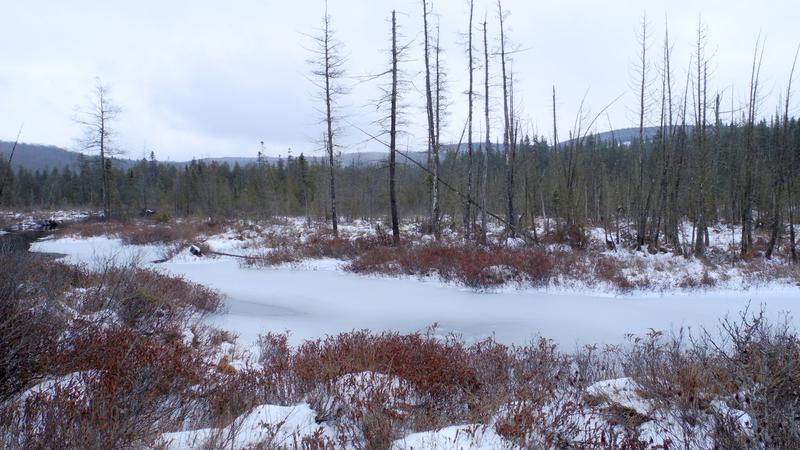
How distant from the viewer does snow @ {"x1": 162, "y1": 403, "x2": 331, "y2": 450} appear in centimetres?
331

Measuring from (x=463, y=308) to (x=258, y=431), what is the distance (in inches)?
276

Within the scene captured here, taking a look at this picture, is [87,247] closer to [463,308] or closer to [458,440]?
[463,308]

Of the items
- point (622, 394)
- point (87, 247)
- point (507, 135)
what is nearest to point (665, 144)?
point (507, 135)

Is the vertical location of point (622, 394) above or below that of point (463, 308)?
above

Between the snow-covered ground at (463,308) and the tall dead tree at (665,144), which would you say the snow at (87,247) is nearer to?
the snow-covered ground at (463,308)

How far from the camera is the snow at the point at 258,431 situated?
10.9ft

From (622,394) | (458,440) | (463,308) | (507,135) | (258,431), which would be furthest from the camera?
(507,135)

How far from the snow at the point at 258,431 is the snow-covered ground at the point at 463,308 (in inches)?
142

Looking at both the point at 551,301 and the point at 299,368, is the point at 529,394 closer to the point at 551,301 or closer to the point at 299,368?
the point at 299,368

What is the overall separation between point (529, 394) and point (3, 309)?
519 centimetres

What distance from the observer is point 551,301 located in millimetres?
10797

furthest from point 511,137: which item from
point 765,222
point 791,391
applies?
point 791,391

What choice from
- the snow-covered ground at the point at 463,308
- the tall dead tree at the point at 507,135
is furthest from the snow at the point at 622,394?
the tall dead tree at the point at 507,135

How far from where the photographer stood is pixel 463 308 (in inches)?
401
